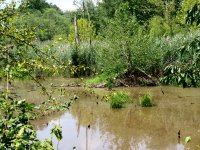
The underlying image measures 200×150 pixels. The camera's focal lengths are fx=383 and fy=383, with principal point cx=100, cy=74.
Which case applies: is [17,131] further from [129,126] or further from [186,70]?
[129,126]

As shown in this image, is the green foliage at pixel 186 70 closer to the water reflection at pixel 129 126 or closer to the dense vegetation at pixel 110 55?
the dense vegetation at pixel 110 55

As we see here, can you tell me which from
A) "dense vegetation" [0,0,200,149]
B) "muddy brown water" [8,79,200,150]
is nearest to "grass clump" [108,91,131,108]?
"dense vegetation" [0,0,200,149]

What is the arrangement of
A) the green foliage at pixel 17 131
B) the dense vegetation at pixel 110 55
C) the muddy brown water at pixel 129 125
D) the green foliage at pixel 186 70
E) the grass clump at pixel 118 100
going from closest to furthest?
the green foliage at pixel 17 131 < the dense vegetation at pixel 110 55 < the green foliage at pixel 186 70 < the muddy brown water at pixel 129 125 < the grass clump at pixel 118 100

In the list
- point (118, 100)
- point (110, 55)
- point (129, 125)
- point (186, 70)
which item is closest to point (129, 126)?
point (129, 125)

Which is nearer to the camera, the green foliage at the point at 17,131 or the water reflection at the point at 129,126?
the green foliage at the point at 17,131

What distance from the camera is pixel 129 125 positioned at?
11062 mm

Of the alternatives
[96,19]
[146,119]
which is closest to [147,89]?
[146,119]

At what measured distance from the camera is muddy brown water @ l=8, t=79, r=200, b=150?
920 centimetres

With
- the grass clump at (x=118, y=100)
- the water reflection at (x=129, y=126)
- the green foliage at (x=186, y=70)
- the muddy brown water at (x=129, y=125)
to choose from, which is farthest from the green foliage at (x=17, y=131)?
the grass clump at (x=118, y=100)

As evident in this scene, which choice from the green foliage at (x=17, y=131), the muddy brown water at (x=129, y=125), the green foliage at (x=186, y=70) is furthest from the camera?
the muddy brown water at (x=129, y=125)

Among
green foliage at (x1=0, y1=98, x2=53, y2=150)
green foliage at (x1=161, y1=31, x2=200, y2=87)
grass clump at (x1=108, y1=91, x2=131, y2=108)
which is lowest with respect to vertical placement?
grass clump at (x1=108, y1=91, x2=131, y2=108)

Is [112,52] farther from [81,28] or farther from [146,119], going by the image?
[81,28]

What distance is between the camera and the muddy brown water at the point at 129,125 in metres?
9.20

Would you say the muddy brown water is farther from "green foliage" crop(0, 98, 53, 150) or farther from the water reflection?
"green foliage" crop(0, 98, 53, 150)
